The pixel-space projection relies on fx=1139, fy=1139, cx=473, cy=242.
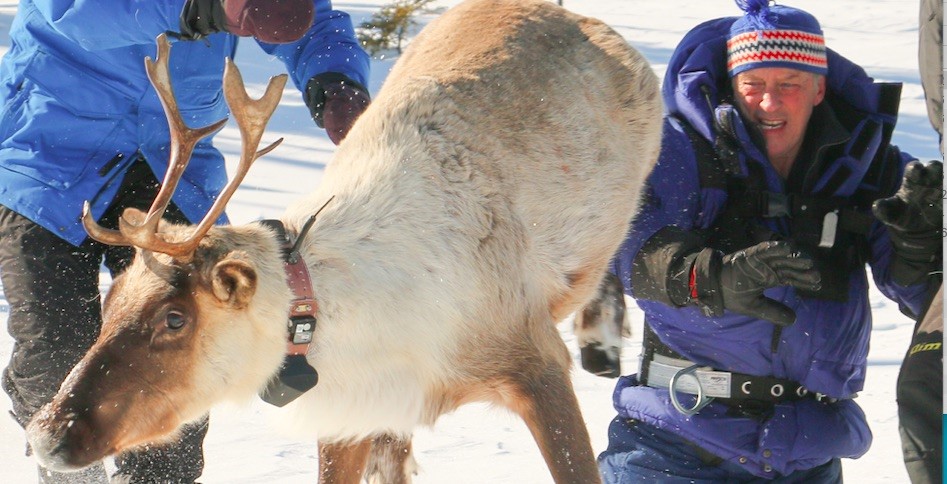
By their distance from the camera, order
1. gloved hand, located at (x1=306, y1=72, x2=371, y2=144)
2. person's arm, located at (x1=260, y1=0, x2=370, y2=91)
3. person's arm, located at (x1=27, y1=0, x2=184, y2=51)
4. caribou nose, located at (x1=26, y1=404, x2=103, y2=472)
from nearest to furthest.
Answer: caribou nose, located at (x1=26, y1=404, x2=103, y2=472) < person's arm, located at (x1=27, y1=0, x2=184, y2=51) < gloved hand, located at (x1=306, y1=72, x2=371, y2=144) < person's arm, located at (x1=260, y1=0, x2=370, y2=91)

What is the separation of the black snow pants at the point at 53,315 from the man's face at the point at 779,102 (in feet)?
6.05

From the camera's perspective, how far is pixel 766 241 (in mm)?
3070

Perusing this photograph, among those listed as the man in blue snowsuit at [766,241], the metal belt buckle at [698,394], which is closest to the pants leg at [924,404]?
the man in blue snowsuit at [766,241]

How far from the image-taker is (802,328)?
3.20 m

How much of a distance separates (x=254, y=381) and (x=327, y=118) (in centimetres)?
105

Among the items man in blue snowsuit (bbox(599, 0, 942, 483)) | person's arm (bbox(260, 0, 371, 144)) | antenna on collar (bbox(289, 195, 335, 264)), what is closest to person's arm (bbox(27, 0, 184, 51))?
person's arm (bbox(260, 0, 371, 144))

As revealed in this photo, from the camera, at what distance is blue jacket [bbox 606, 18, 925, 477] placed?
3.19m

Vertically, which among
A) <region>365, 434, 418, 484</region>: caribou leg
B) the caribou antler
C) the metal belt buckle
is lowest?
<region>365, 434, 418, 484</region>: caribou leg

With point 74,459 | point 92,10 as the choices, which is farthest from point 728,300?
point 92,10

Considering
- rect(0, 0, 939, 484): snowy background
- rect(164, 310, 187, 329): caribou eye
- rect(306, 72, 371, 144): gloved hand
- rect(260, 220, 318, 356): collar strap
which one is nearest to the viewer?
rect(164, 310, 187, 329): caribou eye

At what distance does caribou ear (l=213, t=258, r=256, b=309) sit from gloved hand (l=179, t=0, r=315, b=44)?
64 centimetres

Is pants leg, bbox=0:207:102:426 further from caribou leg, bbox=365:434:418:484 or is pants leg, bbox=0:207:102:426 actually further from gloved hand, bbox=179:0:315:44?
caribou leg, bbox=365:434:418:484

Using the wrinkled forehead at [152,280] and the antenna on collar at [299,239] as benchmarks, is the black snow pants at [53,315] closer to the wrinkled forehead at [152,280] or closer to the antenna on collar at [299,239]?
the wrinkled forehead at [152,280]

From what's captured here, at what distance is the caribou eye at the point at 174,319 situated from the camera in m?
2.61
